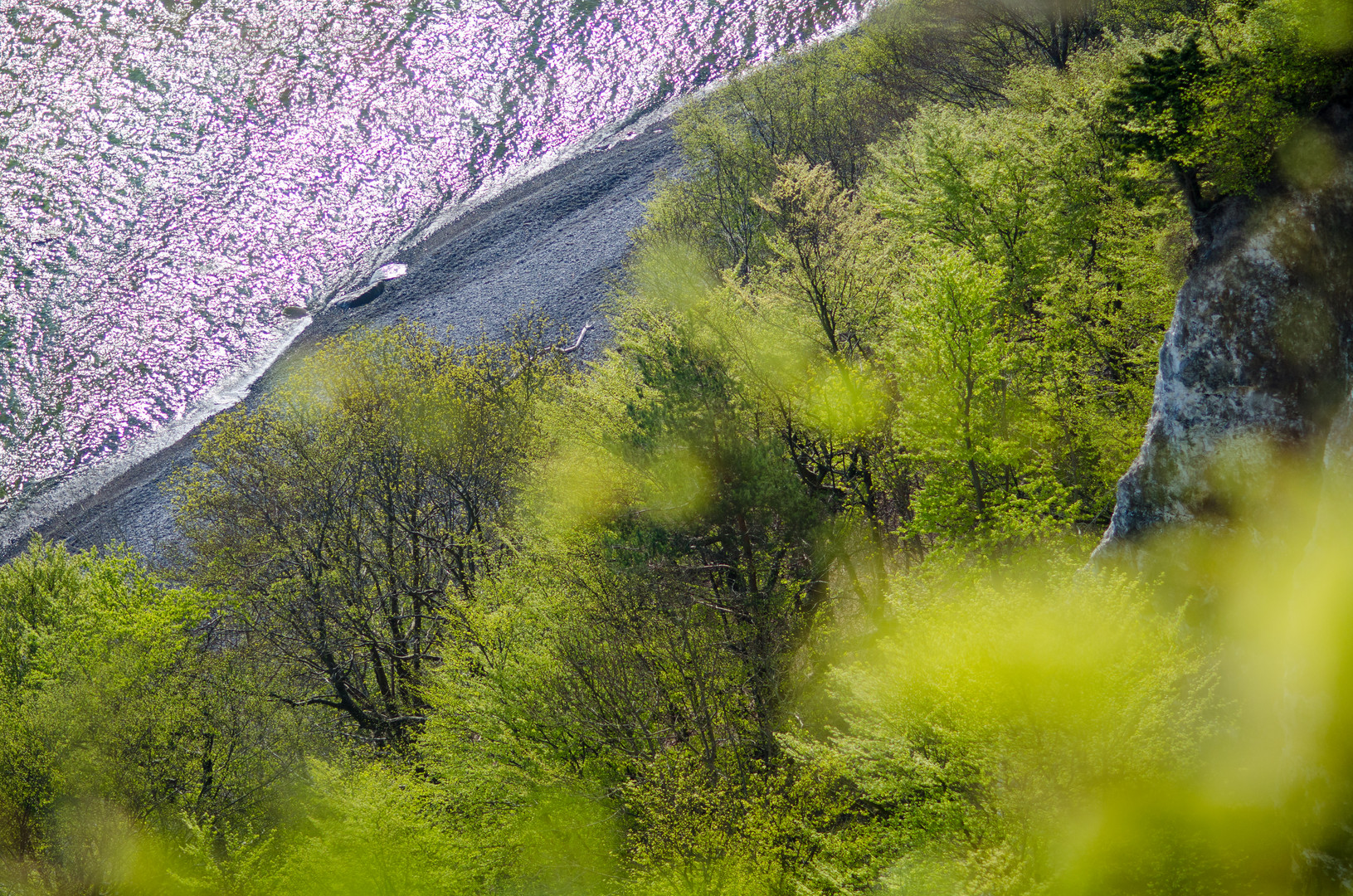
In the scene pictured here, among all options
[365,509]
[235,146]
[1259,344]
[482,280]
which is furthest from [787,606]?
[235,146]

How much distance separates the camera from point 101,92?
80.9 metres

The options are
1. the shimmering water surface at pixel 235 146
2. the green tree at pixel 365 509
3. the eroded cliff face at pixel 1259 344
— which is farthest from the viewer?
the shimmering water surface at pixel 235 146

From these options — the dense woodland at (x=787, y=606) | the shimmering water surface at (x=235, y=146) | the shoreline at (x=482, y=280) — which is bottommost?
the dense woodland at (x=787, y=606)

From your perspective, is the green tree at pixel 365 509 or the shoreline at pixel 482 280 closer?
the green tree at pixel 365 509

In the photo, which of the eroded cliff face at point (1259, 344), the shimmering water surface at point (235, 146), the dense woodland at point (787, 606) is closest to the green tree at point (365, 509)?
the dense woodland at point (787, 606)

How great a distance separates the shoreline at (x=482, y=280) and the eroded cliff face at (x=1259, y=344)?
36261 mm

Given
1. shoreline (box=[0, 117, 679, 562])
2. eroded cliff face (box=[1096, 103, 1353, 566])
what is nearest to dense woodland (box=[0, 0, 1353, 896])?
eroded cliff face (box=[1096, 103, 1353, 566])

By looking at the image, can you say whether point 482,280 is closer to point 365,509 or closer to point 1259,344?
point 365,509

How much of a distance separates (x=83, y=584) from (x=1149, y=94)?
132 feet

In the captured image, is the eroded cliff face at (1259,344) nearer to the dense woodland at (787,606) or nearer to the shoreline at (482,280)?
the dense woodland at (787,606)

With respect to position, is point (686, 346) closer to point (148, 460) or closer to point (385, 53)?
point (148, 460)

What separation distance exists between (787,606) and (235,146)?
75.3 m

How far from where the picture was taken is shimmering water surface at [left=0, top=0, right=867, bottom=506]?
64000 mm

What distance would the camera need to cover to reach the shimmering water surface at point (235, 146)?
64000 millimetres
